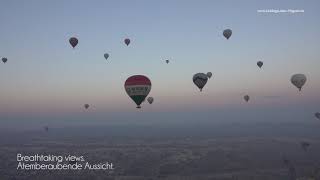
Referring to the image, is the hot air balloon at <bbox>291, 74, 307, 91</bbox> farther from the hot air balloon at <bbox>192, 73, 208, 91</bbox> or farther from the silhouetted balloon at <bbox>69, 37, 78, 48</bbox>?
the silhouetted balloon at <bbox>69, 37, 78, 48</bbox>

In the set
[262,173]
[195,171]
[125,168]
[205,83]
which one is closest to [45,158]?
[125,168]

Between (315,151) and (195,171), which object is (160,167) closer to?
(195,171)

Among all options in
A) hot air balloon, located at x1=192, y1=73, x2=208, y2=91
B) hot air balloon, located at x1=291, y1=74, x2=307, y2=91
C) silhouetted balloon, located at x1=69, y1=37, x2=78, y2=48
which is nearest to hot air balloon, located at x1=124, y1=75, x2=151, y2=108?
hot air balloon, located at x1=192, y1=73, x2=208, y2=91

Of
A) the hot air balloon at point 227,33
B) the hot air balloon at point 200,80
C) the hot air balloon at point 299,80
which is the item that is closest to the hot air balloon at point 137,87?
the hot air balloon at point 200,80

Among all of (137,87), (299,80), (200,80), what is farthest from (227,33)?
(137,87)

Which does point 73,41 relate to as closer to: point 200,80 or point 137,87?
point 137,87

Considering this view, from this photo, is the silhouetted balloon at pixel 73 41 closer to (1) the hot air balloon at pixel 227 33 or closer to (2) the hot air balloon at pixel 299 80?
(1) the hot air balloon at pixel 227 33
